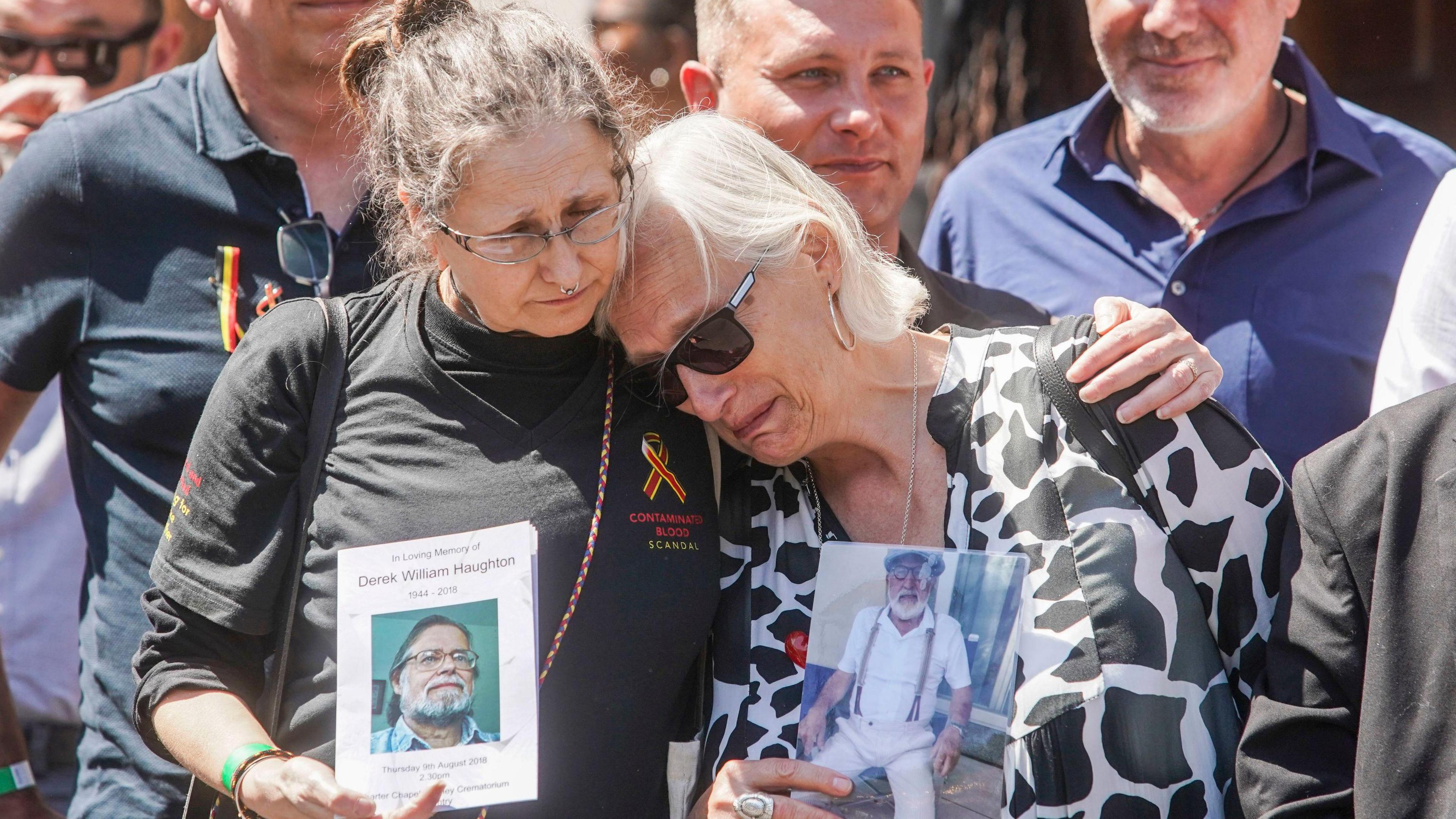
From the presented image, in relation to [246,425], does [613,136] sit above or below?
above

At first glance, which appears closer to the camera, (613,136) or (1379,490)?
(1379,490)

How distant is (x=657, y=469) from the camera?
231 cm

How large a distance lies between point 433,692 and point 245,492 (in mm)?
453

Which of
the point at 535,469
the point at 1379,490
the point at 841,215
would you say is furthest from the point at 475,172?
the point at 1379,490

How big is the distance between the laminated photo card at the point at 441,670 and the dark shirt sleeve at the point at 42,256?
109 centimetres

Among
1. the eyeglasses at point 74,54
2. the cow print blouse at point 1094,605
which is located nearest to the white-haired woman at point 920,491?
the cow print blouse at point 1094,605

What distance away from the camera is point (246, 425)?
6.99ft

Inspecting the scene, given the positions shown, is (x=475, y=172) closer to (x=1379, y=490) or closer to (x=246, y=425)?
(x=246, y=425)

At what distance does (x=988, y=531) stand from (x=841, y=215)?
70 centimetres

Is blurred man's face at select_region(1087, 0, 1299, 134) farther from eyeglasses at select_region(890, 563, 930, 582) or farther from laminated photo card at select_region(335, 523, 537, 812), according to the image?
laminated photo card at select_region(335, 523, 537, 812)

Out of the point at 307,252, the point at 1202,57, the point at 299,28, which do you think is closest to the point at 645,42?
the point at 1202,57

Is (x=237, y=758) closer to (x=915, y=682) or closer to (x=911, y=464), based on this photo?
(x=915, y=682)

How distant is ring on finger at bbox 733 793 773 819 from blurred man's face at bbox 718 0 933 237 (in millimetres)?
1554

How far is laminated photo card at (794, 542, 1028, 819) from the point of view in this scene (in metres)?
2.10
